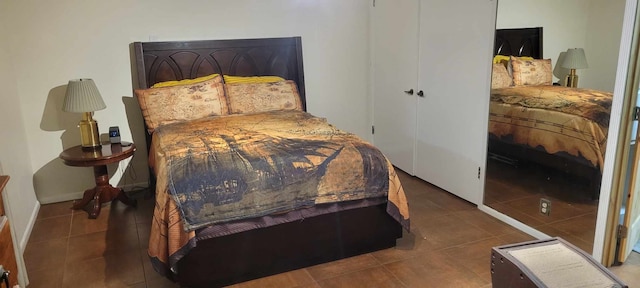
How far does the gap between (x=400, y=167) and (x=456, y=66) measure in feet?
4.37

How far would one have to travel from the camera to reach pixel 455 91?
11.9ft

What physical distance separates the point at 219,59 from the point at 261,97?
1.96 feet

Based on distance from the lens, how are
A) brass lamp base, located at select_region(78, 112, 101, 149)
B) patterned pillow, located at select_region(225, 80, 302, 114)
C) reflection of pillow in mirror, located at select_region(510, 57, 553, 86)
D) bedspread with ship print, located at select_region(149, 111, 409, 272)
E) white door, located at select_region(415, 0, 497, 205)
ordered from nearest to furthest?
bedspread with ship print, located at select_region(149, 111, 409, 272) → reflection of pillow in mirror, located at select_region(510, 57, 553, 86) → white door, located at select_region(415, 0, 497, 205) → brass lamp base, located at select_region(78, 112, 101, 149) → patterned pillow, located at select_region(225, 80, 302, 114)

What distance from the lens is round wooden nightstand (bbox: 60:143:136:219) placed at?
3393mm

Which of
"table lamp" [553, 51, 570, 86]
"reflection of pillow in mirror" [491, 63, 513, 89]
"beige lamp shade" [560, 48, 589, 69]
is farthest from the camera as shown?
"reflection of pillow in mirror" [491, 63, 513, 89]

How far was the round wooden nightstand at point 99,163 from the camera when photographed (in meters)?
3.39

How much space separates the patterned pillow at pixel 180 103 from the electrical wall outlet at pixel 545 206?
8.17ft

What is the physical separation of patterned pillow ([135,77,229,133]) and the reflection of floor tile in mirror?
7.32 feet

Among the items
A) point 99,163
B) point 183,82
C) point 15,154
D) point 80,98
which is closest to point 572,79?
point 183,82

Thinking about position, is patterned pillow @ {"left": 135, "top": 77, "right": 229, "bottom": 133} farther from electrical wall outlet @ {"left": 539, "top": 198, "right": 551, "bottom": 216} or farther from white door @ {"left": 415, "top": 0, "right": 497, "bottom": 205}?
electrical wall outlet @ {"left": 539, "top": 198, "right": 551, "bottom": 216}

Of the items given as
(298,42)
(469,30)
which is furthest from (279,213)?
(298,42)

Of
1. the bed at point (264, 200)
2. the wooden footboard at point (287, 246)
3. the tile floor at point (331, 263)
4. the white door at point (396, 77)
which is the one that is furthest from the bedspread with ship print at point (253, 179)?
the white door at point (396, 77)

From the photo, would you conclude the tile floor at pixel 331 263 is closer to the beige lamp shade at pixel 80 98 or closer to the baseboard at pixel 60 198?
the baseboard at pixel 60 198

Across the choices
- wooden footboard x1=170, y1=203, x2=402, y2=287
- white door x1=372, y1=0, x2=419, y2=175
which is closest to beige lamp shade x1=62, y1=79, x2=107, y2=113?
wooden footboard x1=170, y1=203, x2=402, y2=287
